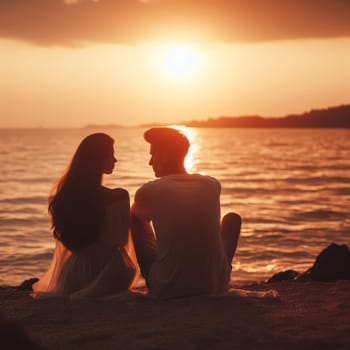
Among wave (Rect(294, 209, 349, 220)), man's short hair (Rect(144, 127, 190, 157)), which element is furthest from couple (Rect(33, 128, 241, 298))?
wave (Rect(294, 209, 349, 220))

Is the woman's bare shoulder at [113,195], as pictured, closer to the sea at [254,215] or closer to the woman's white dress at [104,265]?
the woman's white dress at [104,265]

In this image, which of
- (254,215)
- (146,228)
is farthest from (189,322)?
(254,215)

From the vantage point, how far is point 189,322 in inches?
202

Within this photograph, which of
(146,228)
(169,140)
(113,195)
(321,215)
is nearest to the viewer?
(169,140)

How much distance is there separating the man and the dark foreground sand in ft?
0.66

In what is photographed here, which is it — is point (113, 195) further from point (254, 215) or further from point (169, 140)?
point (254, 215)

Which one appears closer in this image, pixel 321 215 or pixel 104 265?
pixel 104 265

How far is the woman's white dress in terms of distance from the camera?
6309 millimetres

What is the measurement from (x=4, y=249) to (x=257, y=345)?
13.1 metres

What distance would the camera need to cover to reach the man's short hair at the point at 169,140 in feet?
19.1

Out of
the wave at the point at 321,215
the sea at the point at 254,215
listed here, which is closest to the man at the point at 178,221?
the sea at the point at 254,215

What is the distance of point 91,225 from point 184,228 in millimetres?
937

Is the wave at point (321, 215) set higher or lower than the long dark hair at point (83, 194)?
lower

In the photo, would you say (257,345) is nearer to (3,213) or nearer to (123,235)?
(123,235)
